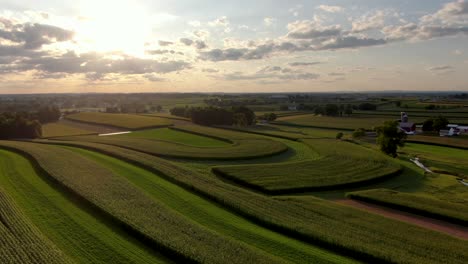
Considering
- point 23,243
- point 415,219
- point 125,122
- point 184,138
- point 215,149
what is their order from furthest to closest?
1. point 125,122
2. point 184,138
3. point 215,149
4. point 415,219
5. point 23,243

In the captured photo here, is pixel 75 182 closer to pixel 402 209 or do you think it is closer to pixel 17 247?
pixel 17 247

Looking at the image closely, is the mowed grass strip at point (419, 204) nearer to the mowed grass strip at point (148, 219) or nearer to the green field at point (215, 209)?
the green field at point (215, 209)

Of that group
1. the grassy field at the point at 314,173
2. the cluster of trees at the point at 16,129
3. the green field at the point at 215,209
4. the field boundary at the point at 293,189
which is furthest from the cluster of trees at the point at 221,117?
the field boundary at the point at 293,189

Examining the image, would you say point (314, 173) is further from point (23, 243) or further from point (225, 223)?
point (23, 243)

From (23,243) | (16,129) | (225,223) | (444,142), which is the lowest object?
(444,142)

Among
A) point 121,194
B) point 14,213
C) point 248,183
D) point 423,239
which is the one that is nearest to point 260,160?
point 248,183

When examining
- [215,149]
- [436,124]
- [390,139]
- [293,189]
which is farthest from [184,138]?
[436,124]
